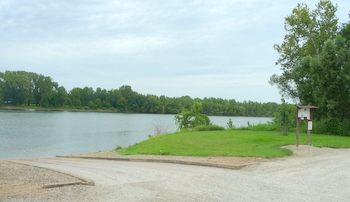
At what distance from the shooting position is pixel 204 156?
43.0 feet

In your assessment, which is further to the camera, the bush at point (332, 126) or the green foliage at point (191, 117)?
the green foliage at point (191, 117)

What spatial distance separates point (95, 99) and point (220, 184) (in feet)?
367

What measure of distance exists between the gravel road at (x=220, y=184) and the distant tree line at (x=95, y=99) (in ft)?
263

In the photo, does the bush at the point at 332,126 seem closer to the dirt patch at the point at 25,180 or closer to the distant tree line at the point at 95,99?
the dirt patch at the point at 25,180

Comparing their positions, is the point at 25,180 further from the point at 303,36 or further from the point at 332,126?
the point at 303,36

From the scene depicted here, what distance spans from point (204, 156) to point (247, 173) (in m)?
3.70

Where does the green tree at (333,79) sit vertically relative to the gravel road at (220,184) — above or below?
above

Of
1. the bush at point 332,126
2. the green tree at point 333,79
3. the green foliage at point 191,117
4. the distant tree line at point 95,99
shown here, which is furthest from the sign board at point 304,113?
the distant tree line at point 95,99

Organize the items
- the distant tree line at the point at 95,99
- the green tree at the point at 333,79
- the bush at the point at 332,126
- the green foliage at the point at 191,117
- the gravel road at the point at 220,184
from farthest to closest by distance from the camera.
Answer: the distant tree line at the point at 95,99, the green foliage at the point at 191,117, the green tree at the point at 333,79, the bush at the point at 332,126, the gravel road at the point at 220,184

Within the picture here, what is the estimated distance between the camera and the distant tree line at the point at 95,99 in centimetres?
9519

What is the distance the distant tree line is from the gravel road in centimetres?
8019

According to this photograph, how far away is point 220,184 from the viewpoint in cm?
795

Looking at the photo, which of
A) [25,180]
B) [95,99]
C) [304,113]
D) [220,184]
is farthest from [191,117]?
[95,99]

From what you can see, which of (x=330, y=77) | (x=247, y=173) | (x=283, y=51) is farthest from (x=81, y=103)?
(x=247, y=173)
